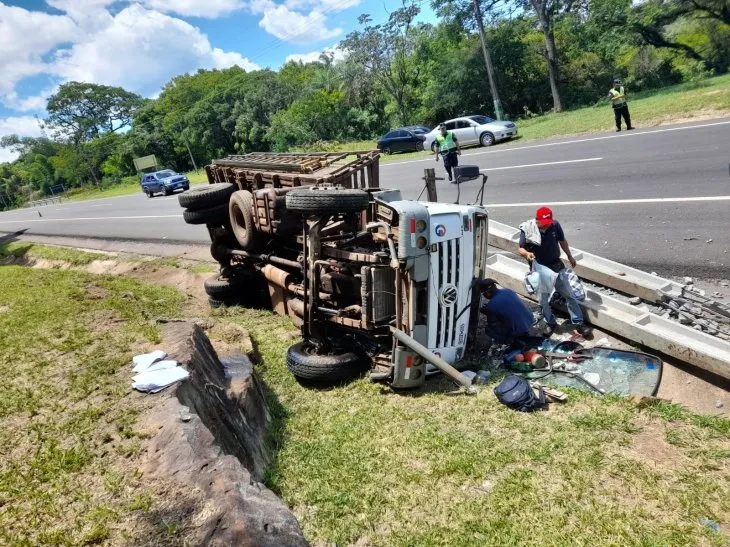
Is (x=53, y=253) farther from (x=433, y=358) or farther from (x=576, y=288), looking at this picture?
(x=576, y=288)

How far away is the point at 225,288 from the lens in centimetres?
791

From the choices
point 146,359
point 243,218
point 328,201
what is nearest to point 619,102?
point 243,218

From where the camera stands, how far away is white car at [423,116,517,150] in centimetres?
1975

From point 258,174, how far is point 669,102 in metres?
16.7

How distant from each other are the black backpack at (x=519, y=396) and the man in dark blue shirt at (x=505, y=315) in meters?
0.94

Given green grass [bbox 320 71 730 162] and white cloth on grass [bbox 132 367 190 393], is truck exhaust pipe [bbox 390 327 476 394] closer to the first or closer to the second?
white cloth on grass [bbox 132 367 190 393]

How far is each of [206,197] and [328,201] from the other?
3269 millimetres

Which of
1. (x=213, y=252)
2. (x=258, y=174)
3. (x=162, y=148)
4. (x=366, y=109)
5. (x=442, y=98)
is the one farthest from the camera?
(x=162, y=148)

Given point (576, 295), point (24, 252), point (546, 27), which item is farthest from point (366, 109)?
point (576, 295)

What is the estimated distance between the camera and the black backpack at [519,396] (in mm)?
4395

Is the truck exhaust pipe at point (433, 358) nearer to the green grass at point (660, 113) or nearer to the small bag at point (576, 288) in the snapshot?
the small bag at point (576, 288)

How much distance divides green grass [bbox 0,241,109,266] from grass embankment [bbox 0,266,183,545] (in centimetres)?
780

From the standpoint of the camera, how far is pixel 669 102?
698 inches

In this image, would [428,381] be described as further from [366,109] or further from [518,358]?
[366,109]
